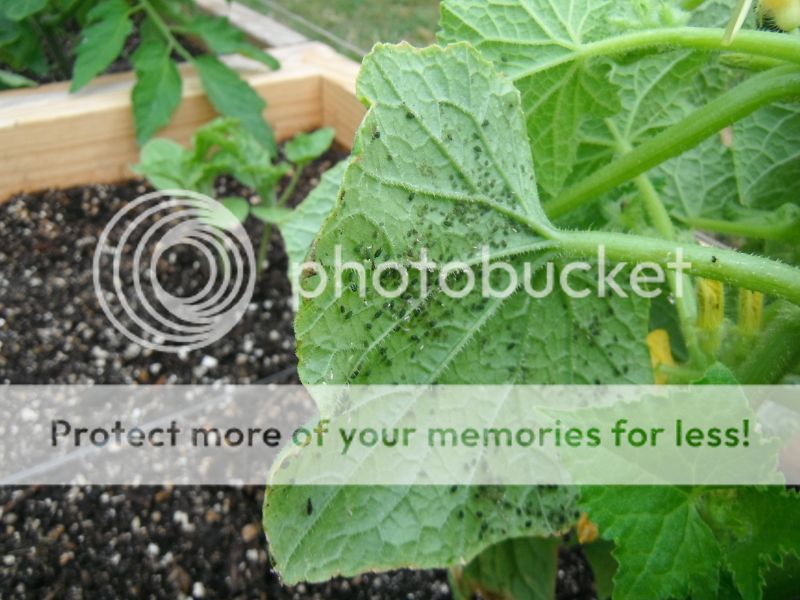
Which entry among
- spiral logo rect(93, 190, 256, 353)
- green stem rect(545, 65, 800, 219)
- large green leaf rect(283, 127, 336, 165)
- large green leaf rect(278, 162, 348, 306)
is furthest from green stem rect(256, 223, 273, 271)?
green stem rect(545, 65, 800, 219)

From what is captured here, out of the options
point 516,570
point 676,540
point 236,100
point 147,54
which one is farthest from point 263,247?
point 676,540

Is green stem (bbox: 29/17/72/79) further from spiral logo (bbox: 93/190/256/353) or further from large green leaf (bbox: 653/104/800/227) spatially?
large green leaf (bbox: 653/104/800/227)

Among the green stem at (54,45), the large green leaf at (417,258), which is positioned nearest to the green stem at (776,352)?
the large green leaf at (417,258)

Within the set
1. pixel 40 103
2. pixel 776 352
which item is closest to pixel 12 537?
pixel 40 103

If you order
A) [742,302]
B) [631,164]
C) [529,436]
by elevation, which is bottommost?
[529,436]

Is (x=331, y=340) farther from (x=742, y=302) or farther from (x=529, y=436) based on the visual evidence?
(x=742, y=302)

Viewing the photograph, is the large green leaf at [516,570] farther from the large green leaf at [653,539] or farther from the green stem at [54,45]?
the green stem at [54,45]

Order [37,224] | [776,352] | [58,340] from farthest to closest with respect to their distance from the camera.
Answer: [37,224], [58,340], [776,352]
